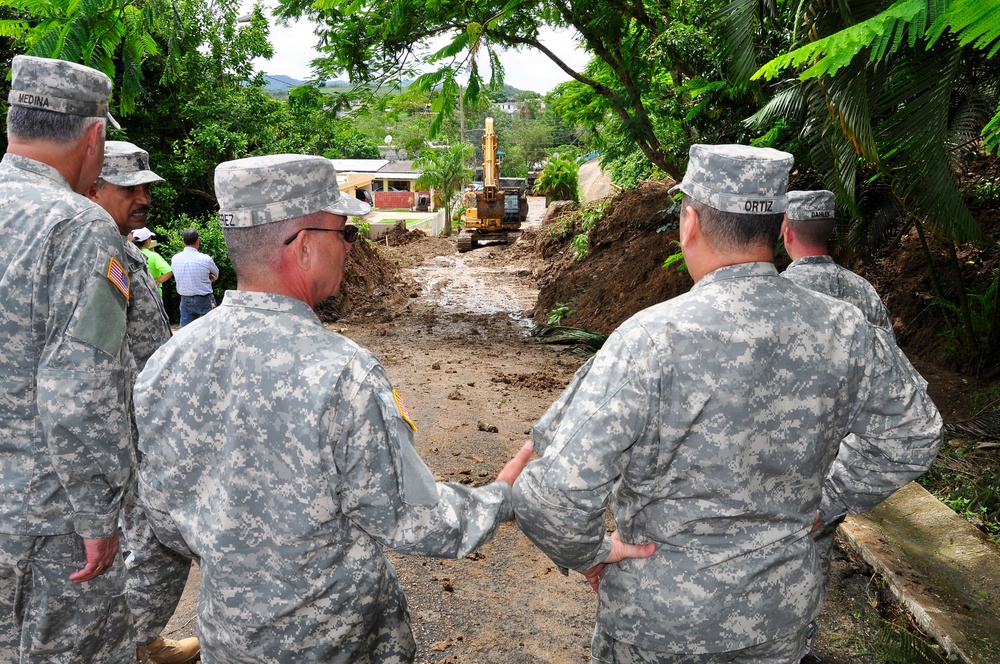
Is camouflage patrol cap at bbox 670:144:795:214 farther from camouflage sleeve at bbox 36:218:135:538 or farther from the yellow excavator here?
the yellow excavator

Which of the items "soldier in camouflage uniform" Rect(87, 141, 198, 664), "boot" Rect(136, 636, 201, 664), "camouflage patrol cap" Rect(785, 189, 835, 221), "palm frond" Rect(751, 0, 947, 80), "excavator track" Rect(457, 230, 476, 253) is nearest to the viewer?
"palm frond" Rect(751, 0, 947, 80)

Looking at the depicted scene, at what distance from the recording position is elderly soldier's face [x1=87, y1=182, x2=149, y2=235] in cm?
308

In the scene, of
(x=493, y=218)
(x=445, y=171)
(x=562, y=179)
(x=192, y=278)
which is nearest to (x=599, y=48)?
(x=192, y=278)

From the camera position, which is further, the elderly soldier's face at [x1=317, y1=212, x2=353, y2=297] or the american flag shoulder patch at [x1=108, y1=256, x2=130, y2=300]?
the american flag shoulder patch at [x1=108, y1=256, x2=130, y2=300]

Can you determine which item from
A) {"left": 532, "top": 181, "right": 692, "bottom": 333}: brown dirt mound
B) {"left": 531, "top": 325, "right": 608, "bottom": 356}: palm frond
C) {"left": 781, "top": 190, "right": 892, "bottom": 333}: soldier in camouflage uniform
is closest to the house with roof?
{"left": 532, "top": 181, "right": 692, "bottom": 333}: brown dirt mound

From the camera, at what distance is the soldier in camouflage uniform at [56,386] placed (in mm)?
2301

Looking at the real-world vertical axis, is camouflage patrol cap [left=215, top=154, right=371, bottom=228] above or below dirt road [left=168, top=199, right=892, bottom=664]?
above

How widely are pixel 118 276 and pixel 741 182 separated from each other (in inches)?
74.8

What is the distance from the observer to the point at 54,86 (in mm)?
2400

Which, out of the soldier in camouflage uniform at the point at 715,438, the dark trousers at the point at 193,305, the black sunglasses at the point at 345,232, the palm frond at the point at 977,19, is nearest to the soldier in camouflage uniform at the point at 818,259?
the palm frond at the point at 977,19

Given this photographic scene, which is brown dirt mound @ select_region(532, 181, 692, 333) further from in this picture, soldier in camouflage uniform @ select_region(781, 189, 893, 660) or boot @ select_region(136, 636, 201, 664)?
boot @ select_region(136, 636, 201, 664)

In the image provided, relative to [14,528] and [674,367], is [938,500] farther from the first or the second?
[14,528]

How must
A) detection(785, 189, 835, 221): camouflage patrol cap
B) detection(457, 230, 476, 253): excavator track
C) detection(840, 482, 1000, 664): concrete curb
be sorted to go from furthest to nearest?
detection(457, 230, 476, 253): excavator track → detection(840, 482, 1000, 664): concrete curb → detection(785, 189, 835, 221): camouflage patrol cap

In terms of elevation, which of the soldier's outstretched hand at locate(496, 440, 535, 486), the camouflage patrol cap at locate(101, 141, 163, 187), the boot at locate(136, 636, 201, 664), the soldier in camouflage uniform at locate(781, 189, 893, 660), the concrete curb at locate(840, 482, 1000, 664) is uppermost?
the camouflage patrol cap at locate(101, 141, 163, 187)
